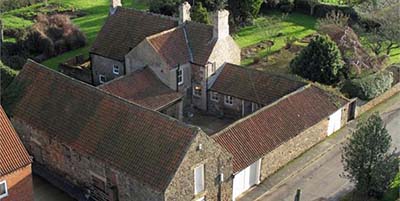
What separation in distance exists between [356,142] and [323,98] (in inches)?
374

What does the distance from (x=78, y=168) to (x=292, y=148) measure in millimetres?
14156

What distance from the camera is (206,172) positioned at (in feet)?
105

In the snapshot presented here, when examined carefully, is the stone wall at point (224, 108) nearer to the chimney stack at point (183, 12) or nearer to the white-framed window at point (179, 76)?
the white-framed window at point (179, 76)

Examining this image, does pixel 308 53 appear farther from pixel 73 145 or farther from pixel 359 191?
pixel 73 145

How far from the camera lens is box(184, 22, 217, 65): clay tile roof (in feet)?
146

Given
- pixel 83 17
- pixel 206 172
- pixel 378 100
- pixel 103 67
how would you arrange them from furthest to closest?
1. pixel 83 17
2. pixel 103 67
3. pixel 378 100
4. pixel 206 172

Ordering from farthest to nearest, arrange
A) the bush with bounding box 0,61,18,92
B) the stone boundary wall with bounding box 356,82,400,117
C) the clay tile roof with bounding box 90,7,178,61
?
the clay tile roof with bounding box 90,7,178,61
the stone boundary wall with bounding box 356,82,400,117
the bush with bounding box 0,61,18,92

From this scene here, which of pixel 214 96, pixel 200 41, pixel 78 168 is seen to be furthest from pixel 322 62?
pixel 78 168

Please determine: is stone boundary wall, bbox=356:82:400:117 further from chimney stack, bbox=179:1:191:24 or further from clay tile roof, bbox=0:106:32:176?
clay tile roof, bbox=0:106:32:176

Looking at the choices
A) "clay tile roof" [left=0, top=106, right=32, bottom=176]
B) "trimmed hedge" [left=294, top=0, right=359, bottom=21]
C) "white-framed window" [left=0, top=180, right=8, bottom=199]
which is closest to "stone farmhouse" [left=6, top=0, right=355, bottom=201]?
"clay tile roof" [left=0, top=106, right=32, bottom=176]

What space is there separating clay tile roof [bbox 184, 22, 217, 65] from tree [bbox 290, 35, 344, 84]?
929cm

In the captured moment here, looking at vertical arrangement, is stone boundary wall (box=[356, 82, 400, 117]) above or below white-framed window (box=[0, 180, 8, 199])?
below

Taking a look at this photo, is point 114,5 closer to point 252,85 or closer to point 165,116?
point 252,85

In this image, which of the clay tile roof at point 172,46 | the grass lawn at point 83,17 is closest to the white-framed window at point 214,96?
the clay tile roof at point 172,46
